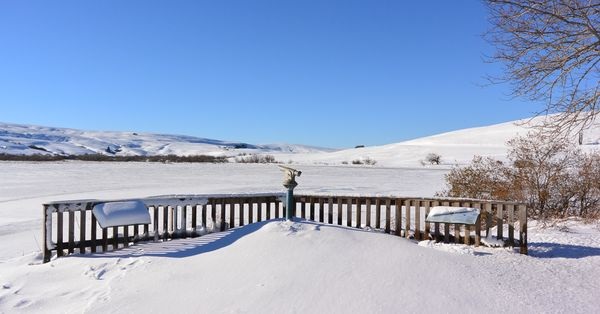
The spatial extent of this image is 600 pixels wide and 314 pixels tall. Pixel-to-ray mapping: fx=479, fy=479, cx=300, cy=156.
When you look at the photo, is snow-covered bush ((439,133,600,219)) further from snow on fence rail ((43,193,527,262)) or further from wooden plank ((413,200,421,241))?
wooden plank ((413,200,421,241))

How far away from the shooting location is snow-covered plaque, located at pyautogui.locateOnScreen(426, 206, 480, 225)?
23.6ft

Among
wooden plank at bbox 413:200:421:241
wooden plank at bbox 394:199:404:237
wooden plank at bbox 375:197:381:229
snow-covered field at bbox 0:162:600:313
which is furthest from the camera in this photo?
wooden plank at bbox 375:197:381:229

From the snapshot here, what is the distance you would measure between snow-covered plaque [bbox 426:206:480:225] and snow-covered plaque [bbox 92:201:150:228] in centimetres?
445

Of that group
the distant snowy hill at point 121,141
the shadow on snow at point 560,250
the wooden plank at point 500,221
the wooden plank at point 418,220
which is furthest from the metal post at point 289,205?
the distant snowy hill at point 121,141

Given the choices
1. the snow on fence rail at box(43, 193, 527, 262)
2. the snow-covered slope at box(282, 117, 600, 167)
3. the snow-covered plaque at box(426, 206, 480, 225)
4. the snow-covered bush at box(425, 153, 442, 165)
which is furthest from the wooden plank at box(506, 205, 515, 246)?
the snow-covered slope at box(282, 117, 600, 167)

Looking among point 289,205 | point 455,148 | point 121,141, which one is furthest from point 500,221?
point 121,141

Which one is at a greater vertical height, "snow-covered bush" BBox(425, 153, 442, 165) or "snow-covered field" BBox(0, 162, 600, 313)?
"snow-covered bush" BBox(425, 153, 442, 165)

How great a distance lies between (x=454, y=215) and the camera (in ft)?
24.1

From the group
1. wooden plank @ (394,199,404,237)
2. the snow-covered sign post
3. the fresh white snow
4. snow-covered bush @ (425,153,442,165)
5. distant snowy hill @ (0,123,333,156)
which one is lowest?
the fresh white snow

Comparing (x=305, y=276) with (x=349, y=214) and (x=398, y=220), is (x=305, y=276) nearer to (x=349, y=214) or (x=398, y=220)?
(x=349, y=214)

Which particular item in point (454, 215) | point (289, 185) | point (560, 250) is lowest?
point (560, 250)

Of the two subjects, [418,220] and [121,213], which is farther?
[418,220]

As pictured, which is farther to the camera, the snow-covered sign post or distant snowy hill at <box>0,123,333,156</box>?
distant snowy hill at <box>0,123,333,156</box>

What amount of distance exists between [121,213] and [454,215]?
5065 mm
